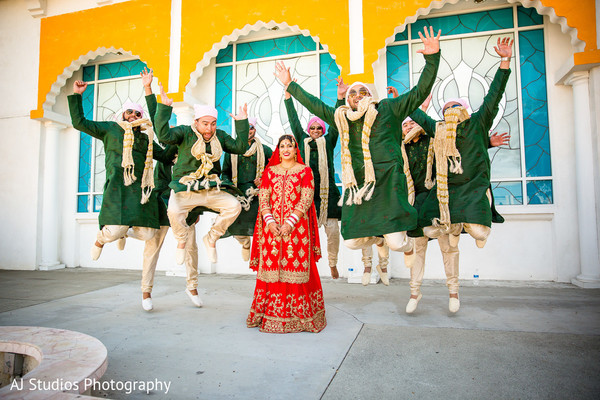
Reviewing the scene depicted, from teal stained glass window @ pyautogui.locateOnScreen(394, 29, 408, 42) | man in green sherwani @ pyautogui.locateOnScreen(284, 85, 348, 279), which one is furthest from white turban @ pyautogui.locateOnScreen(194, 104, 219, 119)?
teal stained glass window @ pyautogui.locateOnScreen(394, 29, 408, 42)

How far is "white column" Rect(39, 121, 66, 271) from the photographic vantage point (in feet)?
25.1

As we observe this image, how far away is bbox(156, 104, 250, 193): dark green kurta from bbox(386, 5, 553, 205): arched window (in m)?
3.55

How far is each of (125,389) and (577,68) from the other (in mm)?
6392

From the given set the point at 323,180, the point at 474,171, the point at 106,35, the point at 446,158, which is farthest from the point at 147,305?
the point at 106,35

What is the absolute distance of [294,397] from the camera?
76.5 inches

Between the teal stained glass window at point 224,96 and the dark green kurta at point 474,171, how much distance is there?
460 cm

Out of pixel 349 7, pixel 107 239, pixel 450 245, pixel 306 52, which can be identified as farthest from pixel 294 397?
pixel 306 52

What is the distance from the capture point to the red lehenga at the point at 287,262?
3.10 metres

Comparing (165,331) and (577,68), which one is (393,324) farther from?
(577,68)

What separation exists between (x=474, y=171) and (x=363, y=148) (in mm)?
1080

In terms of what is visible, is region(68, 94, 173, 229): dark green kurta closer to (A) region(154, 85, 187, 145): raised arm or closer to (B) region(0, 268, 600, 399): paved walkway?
(A) region(154, 85, 187, 145): raised arm

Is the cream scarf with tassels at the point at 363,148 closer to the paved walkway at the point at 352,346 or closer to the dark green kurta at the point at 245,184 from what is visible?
the paved walkway at the point at 352,346

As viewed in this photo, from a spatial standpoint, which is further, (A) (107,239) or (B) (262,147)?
(B) (262,147)

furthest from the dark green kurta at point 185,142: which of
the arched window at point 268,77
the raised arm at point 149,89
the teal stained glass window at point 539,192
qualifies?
the teal stained glass window at point 539,192
